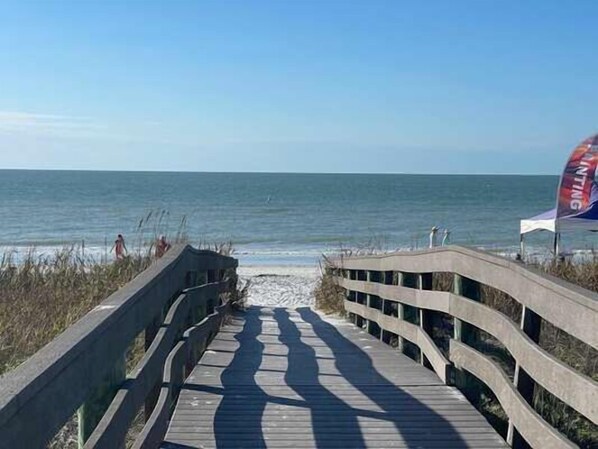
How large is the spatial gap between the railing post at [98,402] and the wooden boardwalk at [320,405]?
3.41ft

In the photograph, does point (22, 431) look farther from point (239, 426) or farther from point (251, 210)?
point (251, 210)

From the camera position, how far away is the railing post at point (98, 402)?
3.04 meters

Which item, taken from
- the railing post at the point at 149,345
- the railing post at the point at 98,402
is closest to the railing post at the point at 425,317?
the railing post at the point at 149,345

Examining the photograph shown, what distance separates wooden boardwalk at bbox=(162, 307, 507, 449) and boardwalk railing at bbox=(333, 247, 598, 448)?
24 centimetres

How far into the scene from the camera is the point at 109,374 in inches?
128

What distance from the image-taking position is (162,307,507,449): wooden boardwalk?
4422 millimetres

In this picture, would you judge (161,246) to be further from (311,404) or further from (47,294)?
(311,404)

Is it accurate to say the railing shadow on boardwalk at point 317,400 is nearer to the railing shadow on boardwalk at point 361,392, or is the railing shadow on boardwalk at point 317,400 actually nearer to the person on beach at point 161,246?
the railing shadow on boardwalk at point 361,392

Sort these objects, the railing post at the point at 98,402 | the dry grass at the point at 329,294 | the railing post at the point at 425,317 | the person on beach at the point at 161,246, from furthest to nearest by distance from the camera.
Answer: the dry grass at the point at 329,294 < the person on beach at the point at 161,246 < the railing post at the point at 425,317 < the railing post at the point at 98,402

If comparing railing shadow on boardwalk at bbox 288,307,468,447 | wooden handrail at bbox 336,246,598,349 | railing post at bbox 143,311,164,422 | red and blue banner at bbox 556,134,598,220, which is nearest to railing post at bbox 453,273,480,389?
wooden handrail at bbox 336,246,598,349

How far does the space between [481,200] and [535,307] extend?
8423 centimetres

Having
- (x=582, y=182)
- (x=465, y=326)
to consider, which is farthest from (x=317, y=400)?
(x=582, y=182)

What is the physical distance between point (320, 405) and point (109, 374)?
2091mm

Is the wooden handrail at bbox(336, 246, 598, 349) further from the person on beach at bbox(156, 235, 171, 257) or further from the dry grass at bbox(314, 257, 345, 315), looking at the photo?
the dry grass at bbox(314, 257, 345, 315)
